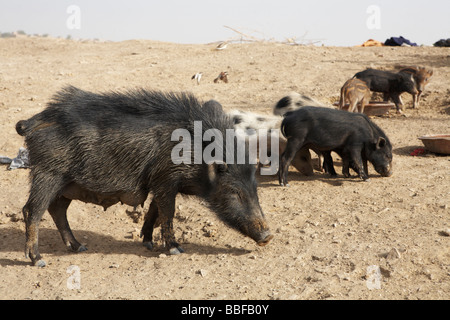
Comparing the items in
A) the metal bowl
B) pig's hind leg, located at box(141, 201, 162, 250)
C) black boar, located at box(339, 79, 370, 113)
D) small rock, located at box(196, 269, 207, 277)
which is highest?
black boar, located at box(339, 79, 370, 113)

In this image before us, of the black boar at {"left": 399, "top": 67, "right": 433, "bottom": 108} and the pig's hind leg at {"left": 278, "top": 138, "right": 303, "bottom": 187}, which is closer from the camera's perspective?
the pig's hind leg at {"left": 278, "top": 138, "right": 303, "bottom": 187}

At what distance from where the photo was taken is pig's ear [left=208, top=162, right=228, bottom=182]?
4957 millimetres

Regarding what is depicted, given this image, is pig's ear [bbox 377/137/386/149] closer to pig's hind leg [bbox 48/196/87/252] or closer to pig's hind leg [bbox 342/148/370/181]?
pig's hind leg [bbox 342/148/370/181]

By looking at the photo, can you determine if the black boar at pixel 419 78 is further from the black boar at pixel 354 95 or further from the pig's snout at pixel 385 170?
the pig's snout at pixel 385 170

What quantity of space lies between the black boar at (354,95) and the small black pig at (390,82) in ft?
3.68

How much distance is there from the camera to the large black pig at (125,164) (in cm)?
499

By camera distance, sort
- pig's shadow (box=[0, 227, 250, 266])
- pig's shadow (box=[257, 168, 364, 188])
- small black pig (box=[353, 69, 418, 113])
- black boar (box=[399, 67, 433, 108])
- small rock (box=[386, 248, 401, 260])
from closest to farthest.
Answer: small rock (box=[386, 248, 401, 260]) → pig's shadow (box=[0, 227, 250, 266]) → pig's shadow (box=[257, 168, 364, 188]) → small black pig (box=[353, 69, 418, 113]) → black boar (box=[399, 67, 433, 108])

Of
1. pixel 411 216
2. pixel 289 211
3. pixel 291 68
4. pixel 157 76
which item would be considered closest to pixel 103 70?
pixel 157 76

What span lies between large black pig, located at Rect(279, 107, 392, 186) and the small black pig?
466cm

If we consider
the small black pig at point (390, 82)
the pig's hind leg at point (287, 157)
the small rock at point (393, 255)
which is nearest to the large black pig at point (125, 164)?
the small rock at point (393, 255)

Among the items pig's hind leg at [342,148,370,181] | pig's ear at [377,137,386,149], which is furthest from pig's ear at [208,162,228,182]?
pig's ear at [377,137,386,149]

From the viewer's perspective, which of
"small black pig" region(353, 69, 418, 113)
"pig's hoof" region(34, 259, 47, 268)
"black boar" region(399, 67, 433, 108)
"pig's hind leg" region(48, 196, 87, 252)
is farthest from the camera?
"black boar" region(399, 67, 433, 108)

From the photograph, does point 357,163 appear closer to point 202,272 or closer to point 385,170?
point 385,170

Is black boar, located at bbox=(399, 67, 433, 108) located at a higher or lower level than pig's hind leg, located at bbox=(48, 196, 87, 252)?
higher
